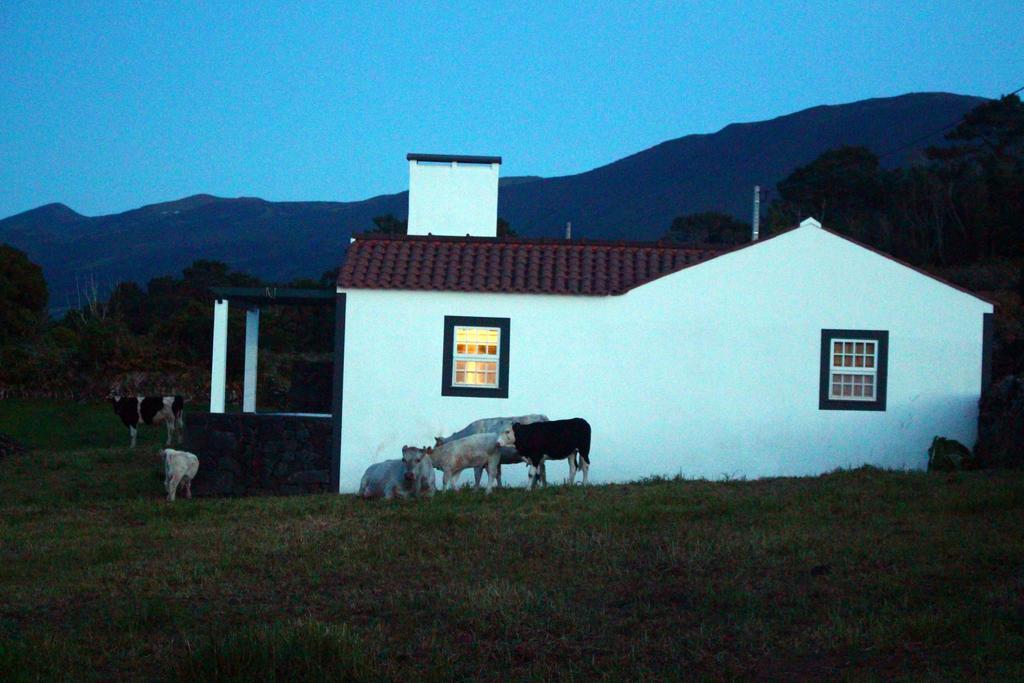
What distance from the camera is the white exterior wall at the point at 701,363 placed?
19297 mm

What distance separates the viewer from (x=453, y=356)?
19.6 meters

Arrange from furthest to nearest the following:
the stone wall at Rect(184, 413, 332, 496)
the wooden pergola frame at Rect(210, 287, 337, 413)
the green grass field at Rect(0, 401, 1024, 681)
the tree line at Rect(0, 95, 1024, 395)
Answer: the tree line at Rect(0, 95, 1024, 395) < the wooden pergola frame at Rect(210, 287, 337, 413) < the stone wall at Rect(184, 413, 332, 496) < the green grass field at Rect(0, 401, 1024, 681)

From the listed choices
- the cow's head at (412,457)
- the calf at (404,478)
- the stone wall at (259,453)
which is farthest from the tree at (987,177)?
the cow's head at (412,457)

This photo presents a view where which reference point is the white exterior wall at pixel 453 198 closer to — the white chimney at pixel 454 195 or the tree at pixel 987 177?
the white chimney at pixel 454 195

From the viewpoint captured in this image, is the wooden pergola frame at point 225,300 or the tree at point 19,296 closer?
the wooden pergola frame at point 225,300

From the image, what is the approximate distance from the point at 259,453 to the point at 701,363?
24.1 feet

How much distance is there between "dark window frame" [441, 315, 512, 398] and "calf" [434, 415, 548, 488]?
68 cm

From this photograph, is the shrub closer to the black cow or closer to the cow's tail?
the cow's tail

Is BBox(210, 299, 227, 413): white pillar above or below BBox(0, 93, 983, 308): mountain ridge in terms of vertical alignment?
below

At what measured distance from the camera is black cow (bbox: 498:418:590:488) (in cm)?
1697

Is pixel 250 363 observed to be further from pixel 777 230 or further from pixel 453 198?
pixel 777 230

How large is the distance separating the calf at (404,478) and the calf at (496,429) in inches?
46.7

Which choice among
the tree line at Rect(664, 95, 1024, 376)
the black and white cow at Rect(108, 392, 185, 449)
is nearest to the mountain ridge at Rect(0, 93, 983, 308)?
the tree line at Rect(664, 95, 1024, 376)

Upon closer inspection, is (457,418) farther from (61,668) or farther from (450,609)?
(61,668)
